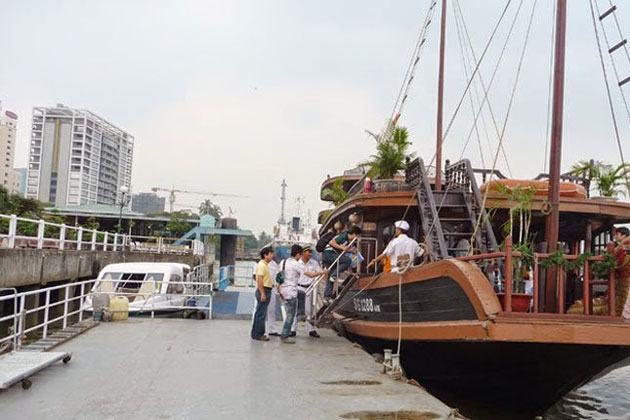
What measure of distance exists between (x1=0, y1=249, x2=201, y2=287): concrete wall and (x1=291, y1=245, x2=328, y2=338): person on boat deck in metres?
7.11

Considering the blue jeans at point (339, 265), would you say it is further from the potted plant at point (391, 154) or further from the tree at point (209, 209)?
the tree at point (209, 209)

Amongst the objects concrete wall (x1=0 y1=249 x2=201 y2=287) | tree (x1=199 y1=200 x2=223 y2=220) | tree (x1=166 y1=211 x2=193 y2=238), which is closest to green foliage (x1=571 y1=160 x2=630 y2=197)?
concrete wall (x1=0 y1=249 x2=201 y2=287)

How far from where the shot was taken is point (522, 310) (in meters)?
6.21

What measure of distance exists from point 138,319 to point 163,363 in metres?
5.17

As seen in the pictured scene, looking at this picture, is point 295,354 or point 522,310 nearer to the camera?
point 522,310

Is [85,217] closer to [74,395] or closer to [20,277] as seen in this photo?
[20,277]

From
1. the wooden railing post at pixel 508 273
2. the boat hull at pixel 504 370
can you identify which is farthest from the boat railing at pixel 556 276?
the boat hull at pixel 504 370

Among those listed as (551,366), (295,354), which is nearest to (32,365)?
(295,354)

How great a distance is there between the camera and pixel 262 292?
9023 millimetres

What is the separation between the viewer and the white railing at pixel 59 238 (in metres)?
14.7

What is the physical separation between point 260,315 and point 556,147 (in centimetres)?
512

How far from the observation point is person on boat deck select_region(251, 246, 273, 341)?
9039mm

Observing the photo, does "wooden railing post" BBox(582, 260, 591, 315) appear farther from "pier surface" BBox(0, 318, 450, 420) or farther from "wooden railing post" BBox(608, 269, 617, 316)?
"pier surface" BBox(0, 318, 450, 420)

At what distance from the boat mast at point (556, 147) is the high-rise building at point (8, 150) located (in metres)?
111
